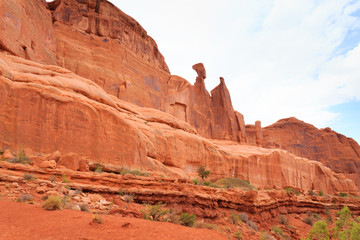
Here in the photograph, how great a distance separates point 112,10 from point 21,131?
95.9ft

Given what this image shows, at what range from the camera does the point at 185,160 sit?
24.2 metres

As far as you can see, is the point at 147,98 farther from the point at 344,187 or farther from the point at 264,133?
the point at 264,133

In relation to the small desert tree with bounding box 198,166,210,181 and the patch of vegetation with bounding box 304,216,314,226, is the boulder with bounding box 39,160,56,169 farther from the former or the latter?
the patch of vegetation with bounding box 304,216,314,226

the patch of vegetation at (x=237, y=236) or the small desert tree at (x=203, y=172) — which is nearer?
the patch of vegetation at (x=237, y=236)

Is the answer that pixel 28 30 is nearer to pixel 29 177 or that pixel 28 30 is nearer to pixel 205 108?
pixel 29 177

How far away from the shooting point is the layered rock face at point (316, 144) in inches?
2564

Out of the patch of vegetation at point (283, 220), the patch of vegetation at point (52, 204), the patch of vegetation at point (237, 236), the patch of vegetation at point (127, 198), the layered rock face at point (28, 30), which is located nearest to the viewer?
the patch of vegetation at point (52, 204)

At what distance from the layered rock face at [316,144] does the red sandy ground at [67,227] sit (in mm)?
68970

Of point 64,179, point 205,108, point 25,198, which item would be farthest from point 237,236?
point 205,108

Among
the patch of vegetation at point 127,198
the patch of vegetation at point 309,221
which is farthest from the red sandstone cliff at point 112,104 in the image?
the patch of vegetation at point 309,221

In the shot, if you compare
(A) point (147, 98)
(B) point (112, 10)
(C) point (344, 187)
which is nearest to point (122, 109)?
(A) point (147, 98)

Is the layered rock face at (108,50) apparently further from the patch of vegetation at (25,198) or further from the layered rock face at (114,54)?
the patch of vegetation at (25,198)

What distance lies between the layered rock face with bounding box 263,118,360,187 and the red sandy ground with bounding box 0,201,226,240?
226 ft

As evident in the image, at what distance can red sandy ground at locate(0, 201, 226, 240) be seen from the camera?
16.9 ft
